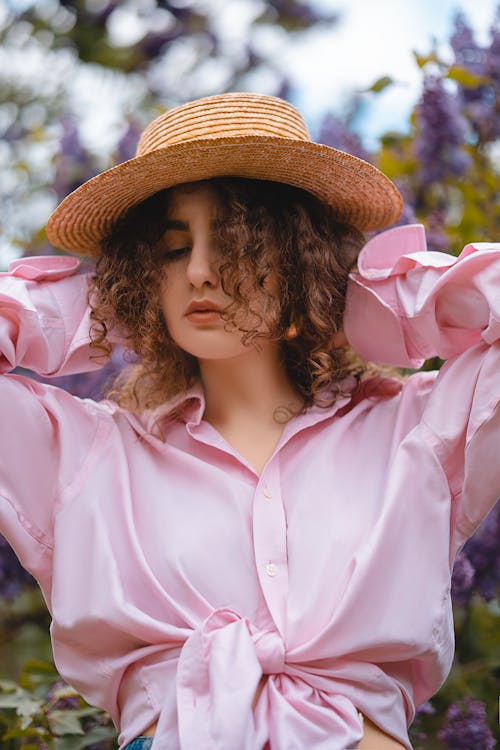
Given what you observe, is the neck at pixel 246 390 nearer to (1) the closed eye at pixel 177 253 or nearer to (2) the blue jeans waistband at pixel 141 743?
(1) the closed eye at pixel 177 253

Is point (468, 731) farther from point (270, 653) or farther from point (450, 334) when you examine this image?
point (450, 334)

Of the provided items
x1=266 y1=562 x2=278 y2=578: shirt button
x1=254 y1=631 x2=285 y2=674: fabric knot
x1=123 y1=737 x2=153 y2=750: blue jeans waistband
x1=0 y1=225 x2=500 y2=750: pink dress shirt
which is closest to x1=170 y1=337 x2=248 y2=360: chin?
x1=0 y1=225 x2=500 y2=750: pink dress shirt

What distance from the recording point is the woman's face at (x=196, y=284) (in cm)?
155

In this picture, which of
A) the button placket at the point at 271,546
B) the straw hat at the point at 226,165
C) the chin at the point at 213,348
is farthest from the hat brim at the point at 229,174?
the button placket at the point at 271,546

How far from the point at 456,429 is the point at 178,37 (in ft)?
8.69

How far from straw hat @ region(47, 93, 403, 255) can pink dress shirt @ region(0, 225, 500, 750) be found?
0.13 m

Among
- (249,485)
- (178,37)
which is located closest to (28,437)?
(249,485)

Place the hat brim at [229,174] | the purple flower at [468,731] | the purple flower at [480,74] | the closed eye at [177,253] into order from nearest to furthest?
1. the hat brim at [229,174]
2. the closed eye at [177,253]
3. the purple flower at [468,731]
4. the purple flower at [480,74]

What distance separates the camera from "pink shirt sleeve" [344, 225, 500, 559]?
145cm

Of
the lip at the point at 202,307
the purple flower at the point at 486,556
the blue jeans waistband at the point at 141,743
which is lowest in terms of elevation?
the purple flower at the point at 486,556

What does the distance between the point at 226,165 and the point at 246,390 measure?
14.5 inches

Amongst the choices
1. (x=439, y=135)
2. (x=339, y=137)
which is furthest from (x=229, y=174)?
(x=439, y=135)

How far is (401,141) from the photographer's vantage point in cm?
251

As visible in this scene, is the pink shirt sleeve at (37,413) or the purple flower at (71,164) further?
the purple flower at (71,164)
